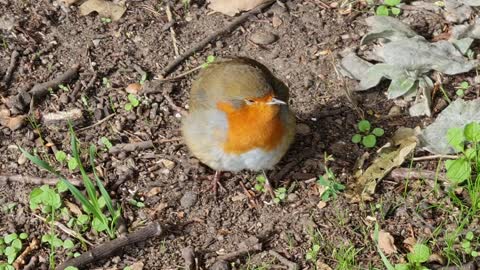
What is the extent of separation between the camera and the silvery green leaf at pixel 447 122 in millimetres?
4203

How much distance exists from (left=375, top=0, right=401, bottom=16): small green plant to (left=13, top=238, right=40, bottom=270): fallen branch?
2641 mm

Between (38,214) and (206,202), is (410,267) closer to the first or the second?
(206,202)

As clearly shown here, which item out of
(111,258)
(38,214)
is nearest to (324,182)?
(111,258)

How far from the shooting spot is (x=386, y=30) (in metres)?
4.75

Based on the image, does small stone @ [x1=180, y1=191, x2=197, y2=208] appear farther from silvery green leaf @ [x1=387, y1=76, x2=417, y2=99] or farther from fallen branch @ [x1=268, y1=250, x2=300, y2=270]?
silvery green leaf @ [x1=387, y1=76, x2=417, y2=99]

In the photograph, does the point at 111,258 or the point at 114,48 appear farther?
the point at 114,48

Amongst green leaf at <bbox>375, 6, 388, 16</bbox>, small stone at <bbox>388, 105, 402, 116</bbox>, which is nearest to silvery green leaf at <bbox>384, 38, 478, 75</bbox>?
small stone at <bbox>388, 105, 402, 116</bbox>

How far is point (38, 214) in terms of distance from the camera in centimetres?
402

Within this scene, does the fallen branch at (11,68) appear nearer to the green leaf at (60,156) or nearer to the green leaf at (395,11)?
the green leaf at (60,156)

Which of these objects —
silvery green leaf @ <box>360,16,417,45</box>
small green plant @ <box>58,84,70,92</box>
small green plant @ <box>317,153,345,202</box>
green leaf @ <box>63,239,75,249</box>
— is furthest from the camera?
silvery green leaf @ <box>360,16,417,45</box>

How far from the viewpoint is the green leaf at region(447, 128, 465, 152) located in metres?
3.88

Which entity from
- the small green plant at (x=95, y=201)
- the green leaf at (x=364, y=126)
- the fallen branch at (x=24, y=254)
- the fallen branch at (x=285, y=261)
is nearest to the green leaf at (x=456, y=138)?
the green leaf at (x=364, y=126)

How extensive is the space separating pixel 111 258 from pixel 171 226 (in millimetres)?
361

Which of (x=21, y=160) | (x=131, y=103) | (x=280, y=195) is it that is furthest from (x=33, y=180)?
(x=280, y=195)
